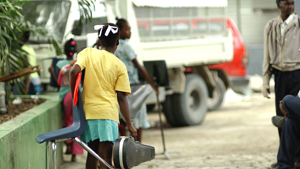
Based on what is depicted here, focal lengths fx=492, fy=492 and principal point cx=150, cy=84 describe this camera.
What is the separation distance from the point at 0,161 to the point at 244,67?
10533 millimetres

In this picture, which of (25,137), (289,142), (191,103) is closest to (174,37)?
(191,103)

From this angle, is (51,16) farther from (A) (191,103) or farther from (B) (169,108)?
(A) (191,103)

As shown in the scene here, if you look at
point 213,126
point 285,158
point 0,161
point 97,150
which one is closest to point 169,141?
point 213,126

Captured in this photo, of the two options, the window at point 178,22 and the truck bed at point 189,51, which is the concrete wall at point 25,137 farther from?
the window at point 178,22

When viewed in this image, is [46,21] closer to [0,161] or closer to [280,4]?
[280,4]

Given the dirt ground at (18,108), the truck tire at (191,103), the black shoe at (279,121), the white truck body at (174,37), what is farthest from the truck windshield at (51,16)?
the black shoe at (279,121)

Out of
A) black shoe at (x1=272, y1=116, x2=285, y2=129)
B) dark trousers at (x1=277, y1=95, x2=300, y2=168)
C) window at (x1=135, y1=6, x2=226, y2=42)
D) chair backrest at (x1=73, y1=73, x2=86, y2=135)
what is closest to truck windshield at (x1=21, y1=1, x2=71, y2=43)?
window at (x1=135, y1=6, x2=226, y2=42)

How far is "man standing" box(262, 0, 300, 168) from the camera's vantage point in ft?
18.2

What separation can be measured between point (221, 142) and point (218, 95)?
14.3 feet

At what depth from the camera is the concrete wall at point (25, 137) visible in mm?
3893

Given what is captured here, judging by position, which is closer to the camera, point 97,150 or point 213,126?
point 97,150

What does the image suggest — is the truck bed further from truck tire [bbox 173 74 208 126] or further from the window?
truck tire [bbox 173 74 208 126]

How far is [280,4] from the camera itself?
5633 millimetres

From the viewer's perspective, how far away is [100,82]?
13.2ft
